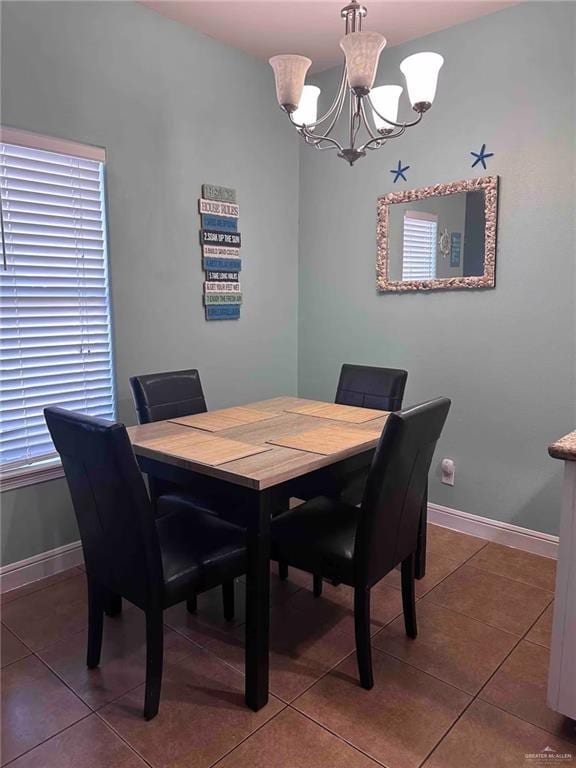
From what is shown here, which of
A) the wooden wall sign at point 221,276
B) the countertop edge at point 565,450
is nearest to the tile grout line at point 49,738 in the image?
the countertop edge at point 565,450

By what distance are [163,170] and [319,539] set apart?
6.97ft

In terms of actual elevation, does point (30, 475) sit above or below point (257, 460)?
below

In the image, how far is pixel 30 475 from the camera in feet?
8.05

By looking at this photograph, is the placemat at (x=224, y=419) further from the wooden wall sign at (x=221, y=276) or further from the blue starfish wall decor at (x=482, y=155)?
the blue starfish wall decor at (x=482, y=155)

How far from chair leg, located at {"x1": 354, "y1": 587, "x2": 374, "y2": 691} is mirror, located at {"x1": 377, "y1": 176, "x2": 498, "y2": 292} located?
71.8 inches

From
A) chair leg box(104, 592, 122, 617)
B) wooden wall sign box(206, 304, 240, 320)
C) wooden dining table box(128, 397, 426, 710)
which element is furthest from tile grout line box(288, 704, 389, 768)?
wooden wall sign box(206, 304, 240, 320)

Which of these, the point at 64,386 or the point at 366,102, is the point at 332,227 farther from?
the point at 64,386

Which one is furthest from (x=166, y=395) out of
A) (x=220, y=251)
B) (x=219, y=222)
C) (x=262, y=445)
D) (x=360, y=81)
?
(x=360, y=81)

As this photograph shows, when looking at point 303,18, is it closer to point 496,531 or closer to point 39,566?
point 496,531

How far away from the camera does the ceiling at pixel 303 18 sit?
2.65 metres

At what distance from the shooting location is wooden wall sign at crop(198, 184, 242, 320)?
310cm

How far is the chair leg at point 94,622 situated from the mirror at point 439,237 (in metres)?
2.29

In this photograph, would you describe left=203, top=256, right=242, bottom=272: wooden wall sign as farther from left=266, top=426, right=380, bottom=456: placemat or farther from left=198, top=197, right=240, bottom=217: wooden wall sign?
left=266, top=426, right=380, bottom=456: placemat

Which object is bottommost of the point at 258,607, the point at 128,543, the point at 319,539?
the point at 258,607
